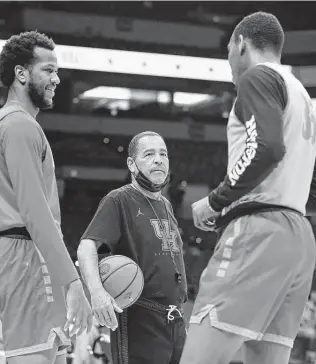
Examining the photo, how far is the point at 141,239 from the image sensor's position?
3.45 metres

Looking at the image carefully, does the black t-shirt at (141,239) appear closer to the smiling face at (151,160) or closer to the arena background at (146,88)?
the smiling face at (151,160)

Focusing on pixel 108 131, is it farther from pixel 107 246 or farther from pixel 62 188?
pixel 107 246

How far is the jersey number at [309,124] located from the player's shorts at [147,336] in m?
1.28

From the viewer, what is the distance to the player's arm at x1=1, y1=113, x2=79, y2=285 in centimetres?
249

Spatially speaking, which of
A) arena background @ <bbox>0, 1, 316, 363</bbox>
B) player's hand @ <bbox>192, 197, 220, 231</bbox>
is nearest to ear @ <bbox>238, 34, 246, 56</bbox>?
player's hand @ <bbox>192, 197, 220, 231</bbox>

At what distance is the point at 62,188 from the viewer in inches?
394

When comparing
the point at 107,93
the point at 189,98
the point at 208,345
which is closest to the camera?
the point at 208,345

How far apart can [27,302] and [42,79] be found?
2.80ft

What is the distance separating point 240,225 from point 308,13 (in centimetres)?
850

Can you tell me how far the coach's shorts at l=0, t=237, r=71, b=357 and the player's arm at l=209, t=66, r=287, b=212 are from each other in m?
0.68

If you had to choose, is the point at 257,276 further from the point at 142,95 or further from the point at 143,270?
the point at 142,95

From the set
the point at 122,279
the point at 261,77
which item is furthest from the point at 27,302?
the point at 261,77

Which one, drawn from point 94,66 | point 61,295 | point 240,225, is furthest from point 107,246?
point 94,66

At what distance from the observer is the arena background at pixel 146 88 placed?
9.58 metres
